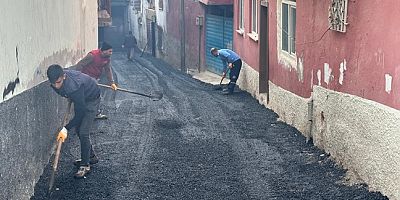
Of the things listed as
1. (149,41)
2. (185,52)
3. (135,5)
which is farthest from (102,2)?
(135,5)

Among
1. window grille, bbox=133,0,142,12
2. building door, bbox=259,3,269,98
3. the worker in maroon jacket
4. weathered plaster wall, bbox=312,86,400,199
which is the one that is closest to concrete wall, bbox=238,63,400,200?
weathered plaster wall, bbox=312,86,400,199

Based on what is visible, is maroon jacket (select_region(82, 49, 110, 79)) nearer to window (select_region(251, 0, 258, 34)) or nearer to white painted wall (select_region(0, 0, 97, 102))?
white painted wall (select_region(0, 0, 97, 102))

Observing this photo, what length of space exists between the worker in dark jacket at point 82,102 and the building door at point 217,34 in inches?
502

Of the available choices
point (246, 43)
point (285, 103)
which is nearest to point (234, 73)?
point (246, 43)

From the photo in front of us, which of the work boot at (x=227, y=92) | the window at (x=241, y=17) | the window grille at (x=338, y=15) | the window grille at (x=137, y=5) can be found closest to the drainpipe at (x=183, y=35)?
the window at (x=241, y=17)

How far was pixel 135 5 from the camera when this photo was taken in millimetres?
40312

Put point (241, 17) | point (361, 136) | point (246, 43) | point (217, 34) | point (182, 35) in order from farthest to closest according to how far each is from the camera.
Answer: point (182, 35)
point (217, 34)
point (241, 17)
point (246, 43)
point (361, 136)

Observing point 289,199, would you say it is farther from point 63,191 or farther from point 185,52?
point 185,52

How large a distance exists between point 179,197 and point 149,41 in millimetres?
30723

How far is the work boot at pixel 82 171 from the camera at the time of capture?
26.5ft

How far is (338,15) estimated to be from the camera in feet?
27.1

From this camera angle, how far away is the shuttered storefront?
21219 mm

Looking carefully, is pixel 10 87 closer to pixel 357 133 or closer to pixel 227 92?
pixel 357 133

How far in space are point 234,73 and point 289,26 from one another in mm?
4494
